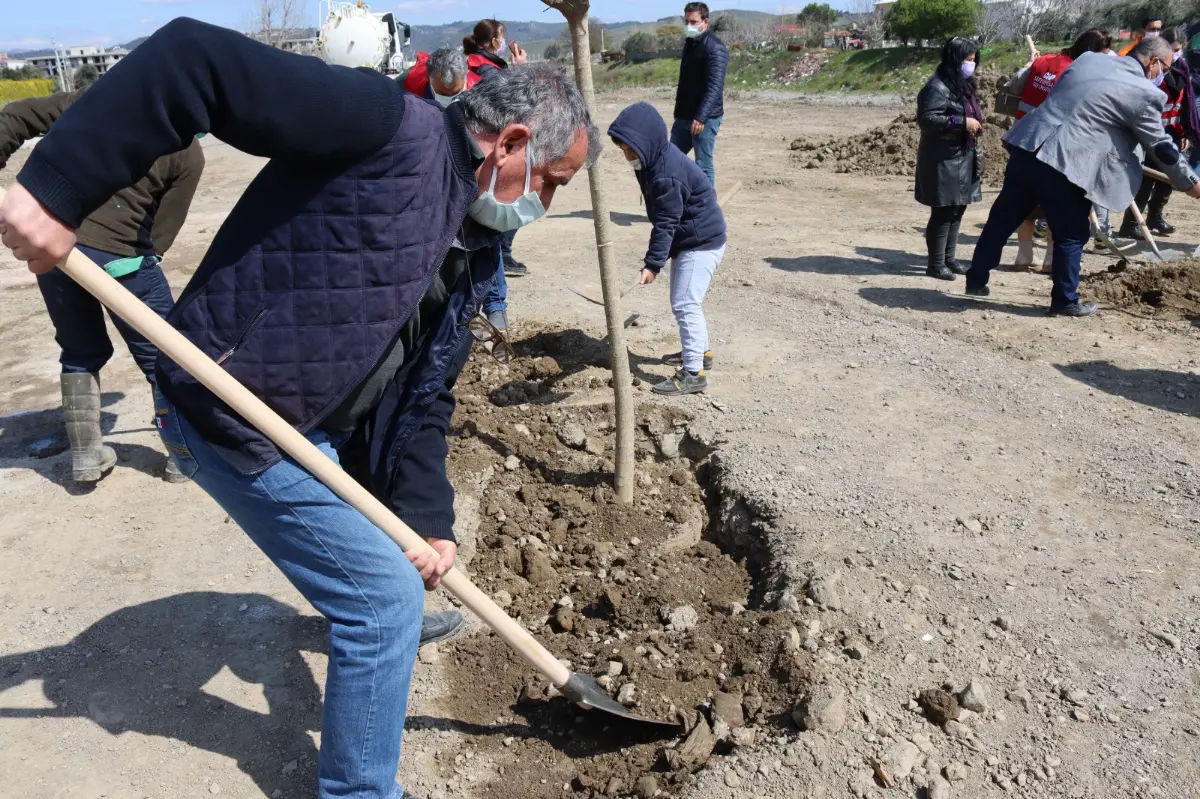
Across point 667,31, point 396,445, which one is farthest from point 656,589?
point 667,31

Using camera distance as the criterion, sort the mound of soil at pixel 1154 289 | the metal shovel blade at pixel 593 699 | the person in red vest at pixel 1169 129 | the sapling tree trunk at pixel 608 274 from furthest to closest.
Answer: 1. the person in red vest at pixel 1169 129
2. the mound of soil at pixel 1154 289
3. the sapling tree trunk at pixel 608 274
4. the metal shovel blade at pixel 593 699

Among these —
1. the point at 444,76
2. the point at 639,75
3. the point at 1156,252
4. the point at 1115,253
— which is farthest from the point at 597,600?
the point at 639,75

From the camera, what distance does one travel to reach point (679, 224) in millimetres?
5031

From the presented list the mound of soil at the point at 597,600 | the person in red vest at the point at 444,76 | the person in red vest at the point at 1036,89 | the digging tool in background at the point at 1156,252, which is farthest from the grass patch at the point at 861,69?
the mound of soil at the point at 597,600

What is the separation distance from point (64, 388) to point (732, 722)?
139 inches

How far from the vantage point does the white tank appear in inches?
310

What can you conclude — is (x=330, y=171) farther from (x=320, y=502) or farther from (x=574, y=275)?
(x=574, y=275)

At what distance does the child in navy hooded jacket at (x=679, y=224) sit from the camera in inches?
187

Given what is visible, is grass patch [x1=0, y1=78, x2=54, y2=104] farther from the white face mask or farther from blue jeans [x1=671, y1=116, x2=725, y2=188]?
the white face mask

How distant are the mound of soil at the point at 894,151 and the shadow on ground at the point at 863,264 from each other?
3.96m

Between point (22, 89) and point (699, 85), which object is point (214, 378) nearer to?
point (699, 85)

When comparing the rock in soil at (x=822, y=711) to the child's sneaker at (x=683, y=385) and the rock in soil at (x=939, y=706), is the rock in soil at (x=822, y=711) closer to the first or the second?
the rock in soil at (x=939, y=706)

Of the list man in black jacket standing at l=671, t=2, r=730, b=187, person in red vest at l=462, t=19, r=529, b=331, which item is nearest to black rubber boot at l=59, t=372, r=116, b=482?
person in red vest at l=462, t=19, r=529, b=331

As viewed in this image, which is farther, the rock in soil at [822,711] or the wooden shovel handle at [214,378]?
the rock in soil at [822,711]
